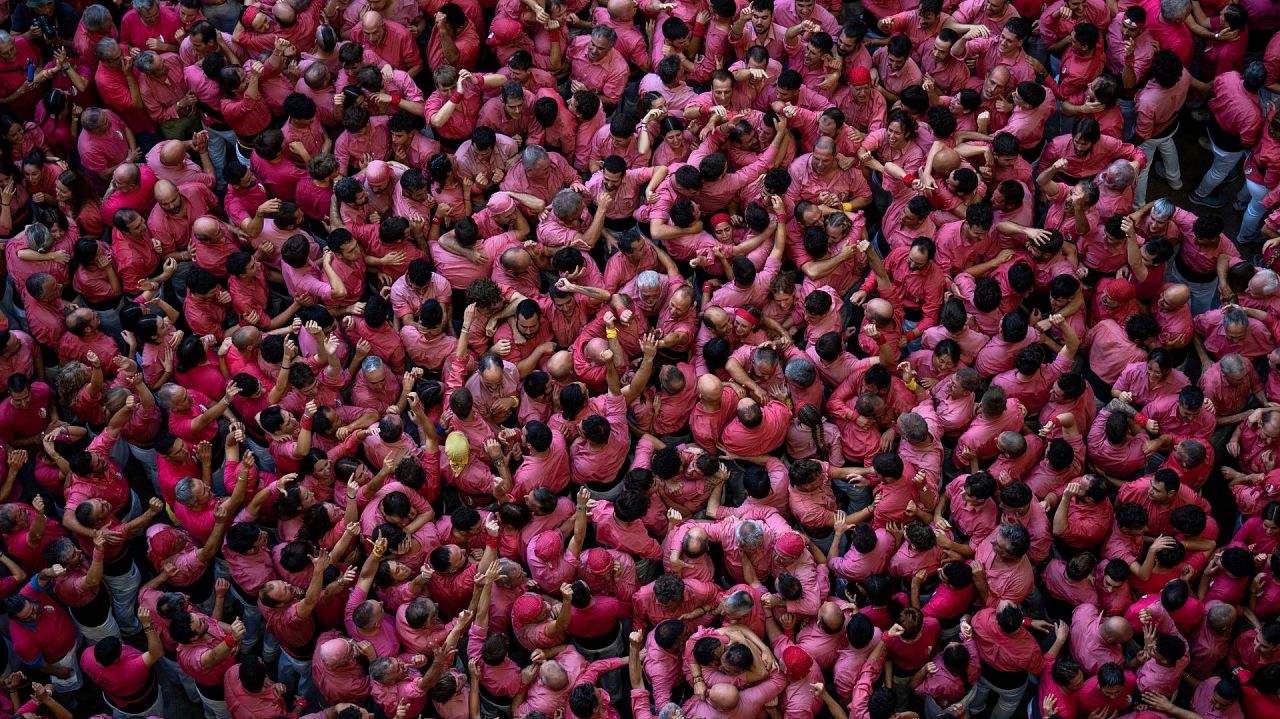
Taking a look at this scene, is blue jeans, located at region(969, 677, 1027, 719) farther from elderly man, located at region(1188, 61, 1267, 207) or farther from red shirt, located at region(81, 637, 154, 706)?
red shirt, located at region(81, 637, 154, 706)

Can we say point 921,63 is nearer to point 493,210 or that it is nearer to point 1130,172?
point 1130,172

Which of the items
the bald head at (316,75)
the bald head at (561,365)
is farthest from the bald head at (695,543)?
the bald head at (316,75)

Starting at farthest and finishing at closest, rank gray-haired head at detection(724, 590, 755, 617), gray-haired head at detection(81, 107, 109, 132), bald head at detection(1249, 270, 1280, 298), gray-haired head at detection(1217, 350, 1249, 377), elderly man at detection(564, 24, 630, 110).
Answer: elderly man at detection(564, 24, 630, 110), gray-haired head at detection(81, 107, 109, 132), bald head at detection(1249, 270, 1280, 298), gray-haired head at detection(1217, 350, 1249, 377), gray-haired head at detection(724, 590, 755, 617)

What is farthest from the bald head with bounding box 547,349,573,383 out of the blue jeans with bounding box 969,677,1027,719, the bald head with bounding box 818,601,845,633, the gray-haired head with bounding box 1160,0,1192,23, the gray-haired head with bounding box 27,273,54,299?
the gray-haired head with bounding box 1160,0,1192,23

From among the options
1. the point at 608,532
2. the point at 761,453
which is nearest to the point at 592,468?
the point at 608,532

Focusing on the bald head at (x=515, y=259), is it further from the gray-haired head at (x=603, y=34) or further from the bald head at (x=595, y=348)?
the gray-haired head at (x=603, y=34)

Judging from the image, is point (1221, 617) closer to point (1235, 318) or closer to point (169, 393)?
point (1235, 318)

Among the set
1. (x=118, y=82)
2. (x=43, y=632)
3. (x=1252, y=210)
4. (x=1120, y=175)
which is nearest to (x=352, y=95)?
(x=118, y=82)
